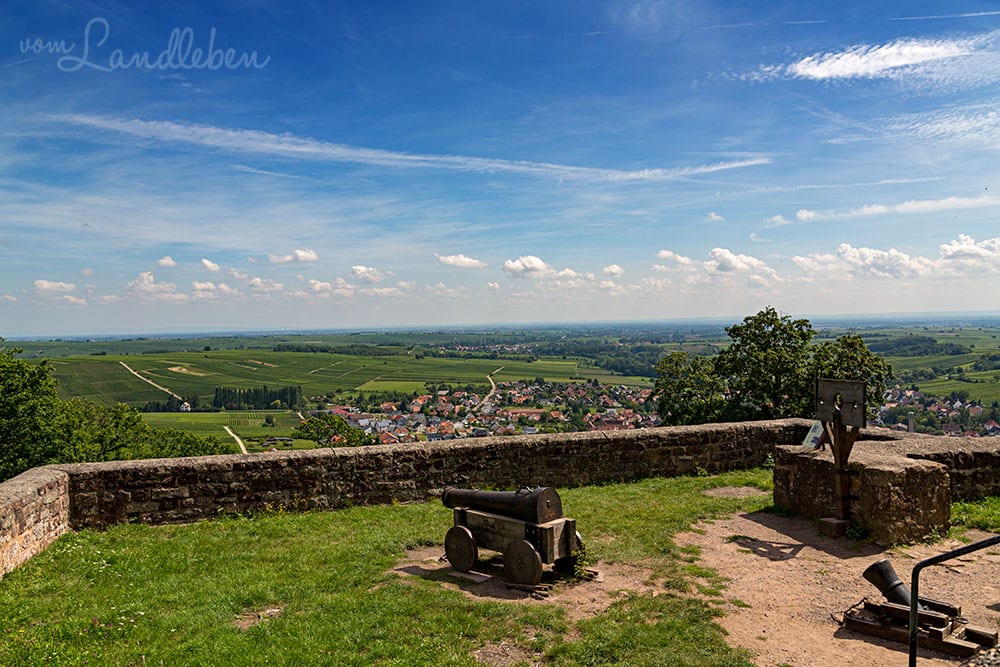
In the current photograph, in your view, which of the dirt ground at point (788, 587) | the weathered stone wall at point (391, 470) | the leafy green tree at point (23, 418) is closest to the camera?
the dirt ground at point (788, 587)

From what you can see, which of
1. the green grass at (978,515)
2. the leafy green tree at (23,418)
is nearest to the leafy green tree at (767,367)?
the green grass at (978,515)

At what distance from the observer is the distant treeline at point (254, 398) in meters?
57.7

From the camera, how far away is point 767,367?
1534 centimetres

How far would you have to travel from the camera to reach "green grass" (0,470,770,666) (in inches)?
176

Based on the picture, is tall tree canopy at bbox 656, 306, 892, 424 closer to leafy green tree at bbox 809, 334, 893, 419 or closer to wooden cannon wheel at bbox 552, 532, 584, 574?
leafy green tree at bbox 809, 334, 893, 419

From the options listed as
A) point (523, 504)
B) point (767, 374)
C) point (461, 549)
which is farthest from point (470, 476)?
point (767, 374)

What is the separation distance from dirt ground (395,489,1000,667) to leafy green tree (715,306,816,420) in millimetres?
7956

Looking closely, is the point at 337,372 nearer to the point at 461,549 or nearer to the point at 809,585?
the point at 461,549

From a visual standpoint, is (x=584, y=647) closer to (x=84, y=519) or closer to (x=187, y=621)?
(x=187, y=621)

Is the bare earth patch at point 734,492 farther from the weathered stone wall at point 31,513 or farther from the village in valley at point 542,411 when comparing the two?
the weathered stone wall at point 31,513

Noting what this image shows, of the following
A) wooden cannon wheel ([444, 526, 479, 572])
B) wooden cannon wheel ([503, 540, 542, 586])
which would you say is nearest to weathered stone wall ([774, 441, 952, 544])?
wooden cannon wheel ([503, 540, 542, 586])

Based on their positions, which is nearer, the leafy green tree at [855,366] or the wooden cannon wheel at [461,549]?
the wooden cannon wheel at [461,549]

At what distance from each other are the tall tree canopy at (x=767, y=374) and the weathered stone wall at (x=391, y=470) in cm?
383

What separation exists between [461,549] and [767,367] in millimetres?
11612
